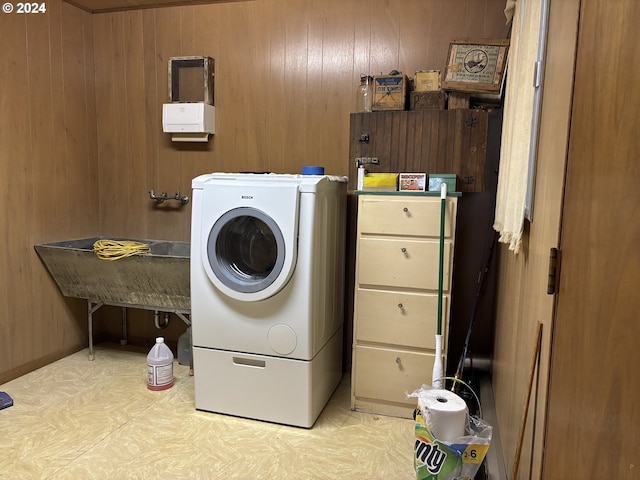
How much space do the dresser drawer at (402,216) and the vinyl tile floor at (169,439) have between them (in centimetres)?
100

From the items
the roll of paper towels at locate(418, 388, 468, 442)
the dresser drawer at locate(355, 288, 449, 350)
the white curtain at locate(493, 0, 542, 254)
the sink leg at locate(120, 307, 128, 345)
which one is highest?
the white curtain at locate(493, 0, 542, 254)

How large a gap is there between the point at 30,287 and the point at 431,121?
263 cm

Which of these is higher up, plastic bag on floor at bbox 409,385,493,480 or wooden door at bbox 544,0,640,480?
wooden door at bbox 544,0,640,480

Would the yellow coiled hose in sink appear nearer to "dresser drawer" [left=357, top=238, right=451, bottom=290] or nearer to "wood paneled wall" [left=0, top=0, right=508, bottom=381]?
"wood paneled wall" [left=0, top=0, right=508, bottom=381]

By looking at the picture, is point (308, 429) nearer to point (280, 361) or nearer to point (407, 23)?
point (280, 361)

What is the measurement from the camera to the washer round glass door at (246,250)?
2.29 meters

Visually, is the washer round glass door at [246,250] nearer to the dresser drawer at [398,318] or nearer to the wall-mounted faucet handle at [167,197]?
the dresser drawer at [398,318]

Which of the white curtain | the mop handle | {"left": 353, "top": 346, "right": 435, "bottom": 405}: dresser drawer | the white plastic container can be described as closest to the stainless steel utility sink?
the white plastic container

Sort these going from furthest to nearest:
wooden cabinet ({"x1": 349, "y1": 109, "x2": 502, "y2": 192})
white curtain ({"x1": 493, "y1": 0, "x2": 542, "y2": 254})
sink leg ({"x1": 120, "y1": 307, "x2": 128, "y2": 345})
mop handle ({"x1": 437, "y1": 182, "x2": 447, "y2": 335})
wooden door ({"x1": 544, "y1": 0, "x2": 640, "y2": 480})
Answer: sink leg ({"x1": 120, "y1": 307, "x2": 128, "y2": 345}) → wooden cabinet ({"x1": 349, "y1": 109, "x2": 502, "y2": 192}) → mop handle ({"x1": 437, "y1": 182, "x2": 447, "y2": 335}) → white curtain ({"x1": 493, "y1": 0, "x2": 542, "y2": 254}) → wooden door ({"x1": 544, "y1": 0, "x2": 640, "y2": 480})

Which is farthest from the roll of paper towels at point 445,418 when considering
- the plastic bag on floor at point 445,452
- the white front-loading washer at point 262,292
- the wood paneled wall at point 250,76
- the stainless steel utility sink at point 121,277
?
the wood paneled wall at point 250,76

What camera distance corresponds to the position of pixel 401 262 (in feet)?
7.84

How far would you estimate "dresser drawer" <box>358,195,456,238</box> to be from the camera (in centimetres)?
232

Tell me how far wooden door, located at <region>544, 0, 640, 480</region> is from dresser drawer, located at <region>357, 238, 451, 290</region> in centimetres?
125

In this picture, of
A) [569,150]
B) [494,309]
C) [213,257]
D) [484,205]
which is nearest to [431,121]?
[484,205]
